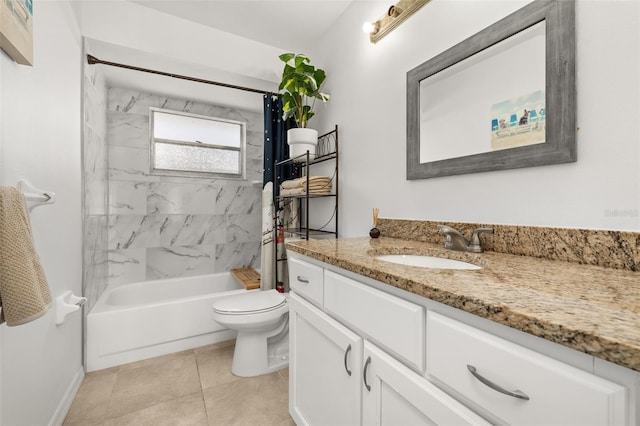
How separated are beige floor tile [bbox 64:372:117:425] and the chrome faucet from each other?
1940 millimetres

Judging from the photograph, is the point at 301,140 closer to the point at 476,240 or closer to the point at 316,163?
the point at 316,163

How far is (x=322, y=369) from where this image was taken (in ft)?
3.54

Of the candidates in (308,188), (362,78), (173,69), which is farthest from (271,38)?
(308,188)

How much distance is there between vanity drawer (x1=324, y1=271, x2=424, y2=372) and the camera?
26.5 inches

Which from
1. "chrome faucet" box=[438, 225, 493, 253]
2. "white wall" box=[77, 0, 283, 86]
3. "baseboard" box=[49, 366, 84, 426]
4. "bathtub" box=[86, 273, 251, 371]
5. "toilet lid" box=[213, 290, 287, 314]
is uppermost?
"white wall" box=[77, 0, 283, 86]

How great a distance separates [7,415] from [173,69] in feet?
7.69

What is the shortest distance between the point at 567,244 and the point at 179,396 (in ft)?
6.65

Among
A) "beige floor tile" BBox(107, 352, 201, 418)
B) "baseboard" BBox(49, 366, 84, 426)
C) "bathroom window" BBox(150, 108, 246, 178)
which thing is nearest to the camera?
"baseboard" BBox(49, 366, 84, 426)

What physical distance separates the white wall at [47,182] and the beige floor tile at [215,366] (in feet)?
2.27

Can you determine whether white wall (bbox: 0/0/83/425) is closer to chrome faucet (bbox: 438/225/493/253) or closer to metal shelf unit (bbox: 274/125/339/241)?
metal shelf unit (bbox: 274/125/339/241)

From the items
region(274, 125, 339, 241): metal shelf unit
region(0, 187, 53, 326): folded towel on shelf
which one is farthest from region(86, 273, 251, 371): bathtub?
region(0, 187, 53, 326): folded towel on shelf

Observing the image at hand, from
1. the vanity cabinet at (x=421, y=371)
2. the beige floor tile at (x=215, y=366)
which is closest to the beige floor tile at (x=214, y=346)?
the beige floor tile at (x=215, y=366)

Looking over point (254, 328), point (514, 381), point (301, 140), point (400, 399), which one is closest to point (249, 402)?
point (254, 328)

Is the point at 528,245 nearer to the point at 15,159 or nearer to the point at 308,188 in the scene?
the point at 308,188
